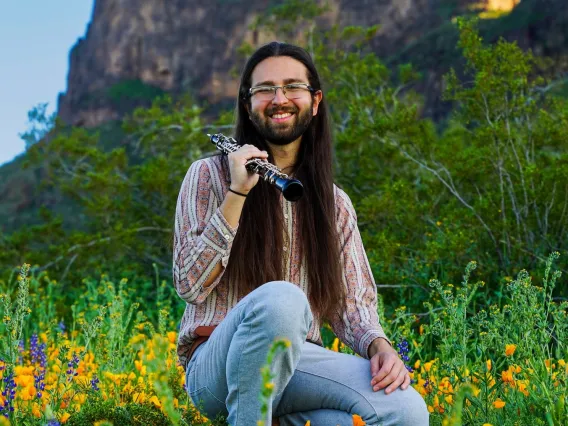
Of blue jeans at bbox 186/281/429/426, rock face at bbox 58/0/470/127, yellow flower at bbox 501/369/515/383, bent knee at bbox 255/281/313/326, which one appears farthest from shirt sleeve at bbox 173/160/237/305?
rock face at bbox 58/0/470/127

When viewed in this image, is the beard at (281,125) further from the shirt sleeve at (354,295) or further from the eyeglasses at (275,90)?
the shirt sleeve at (354,295)

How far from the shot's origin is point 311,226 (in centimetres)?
253

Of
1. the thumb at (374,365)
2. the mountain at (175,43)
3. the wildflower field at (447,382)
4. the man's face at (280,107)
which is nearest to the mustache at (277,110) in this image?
the man's face at (280,107)

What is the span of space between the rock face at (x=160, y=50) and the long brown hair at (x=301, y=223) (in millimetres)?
73219

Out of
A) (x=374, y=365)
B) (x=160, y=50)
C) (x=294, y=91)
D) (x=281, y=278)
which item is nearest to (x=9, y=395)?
(x=281, y=278)

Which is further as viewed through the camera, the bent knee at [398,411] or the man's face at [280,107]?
the man's face at [280,107]

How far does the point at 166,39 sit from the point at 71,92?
12.1 meters

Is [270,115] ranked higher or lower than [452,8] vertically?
lower

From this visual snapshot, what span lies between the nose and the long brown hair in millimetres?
144

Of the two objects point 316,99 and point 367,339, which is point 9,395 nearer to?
point 367,339

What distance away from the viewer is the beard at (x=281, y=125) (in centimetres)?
253

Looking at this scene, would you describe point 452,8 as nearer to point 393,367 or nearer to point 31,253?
point 31,253

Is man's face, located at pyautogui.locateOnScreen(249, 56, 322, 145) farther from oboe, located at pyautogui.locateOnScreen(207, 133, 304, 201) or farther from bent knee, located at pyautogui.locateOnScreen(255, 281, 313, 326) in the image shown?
bent knee, located at pyautogui.locateOnScreen(255, 281, 313, 326)

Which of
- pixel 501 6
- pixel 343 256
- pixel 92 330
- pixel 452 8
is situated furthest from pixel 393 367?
pixel 452 8
